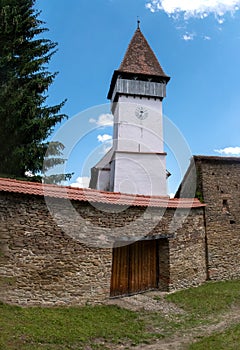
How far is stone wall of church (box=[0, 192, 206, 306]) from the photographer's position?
6.11 m

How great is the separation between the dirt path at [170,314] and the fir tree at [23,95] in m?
6.17

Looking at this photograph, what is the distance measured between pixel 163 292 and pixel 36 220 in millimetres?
4553

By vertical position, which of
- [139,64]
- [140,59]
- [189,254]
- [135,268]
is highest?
[140,59]

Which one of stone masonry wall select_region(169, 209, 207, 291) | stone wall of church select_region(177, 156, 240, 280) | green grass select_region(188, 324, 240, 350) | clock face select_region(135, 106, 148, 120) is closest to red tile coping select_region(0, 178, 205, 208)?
stone masonry wall select_region(169, 209, 207, 291)

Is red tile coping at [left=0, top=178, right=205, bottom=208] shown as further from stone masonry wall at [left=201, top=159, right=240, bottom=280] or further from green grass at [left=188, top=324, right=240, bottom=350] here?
green grass at [left=188, top=324, right=240, bottom=350]

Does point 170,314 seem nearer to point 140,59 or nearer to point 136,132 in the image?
point 136,132

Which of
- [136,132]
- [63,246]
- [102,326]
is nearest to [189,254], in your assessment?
[102,326]

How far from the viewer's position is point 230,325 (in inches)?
220

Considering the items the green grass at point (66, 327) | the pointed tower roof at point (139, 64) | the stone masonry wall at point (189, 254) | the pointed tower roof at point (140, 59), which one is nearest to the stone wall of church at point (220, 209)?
the stone masonry wall at point (189, 254)

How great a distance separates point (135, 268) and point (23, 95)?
7.66 m

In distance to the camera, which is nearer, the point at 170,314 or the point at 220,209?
the point at 170,314

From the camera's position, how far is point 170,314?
6512mm

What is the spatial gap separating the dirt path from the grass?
0.16 m

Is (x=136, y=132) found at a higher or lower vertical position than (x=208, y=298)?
higher
